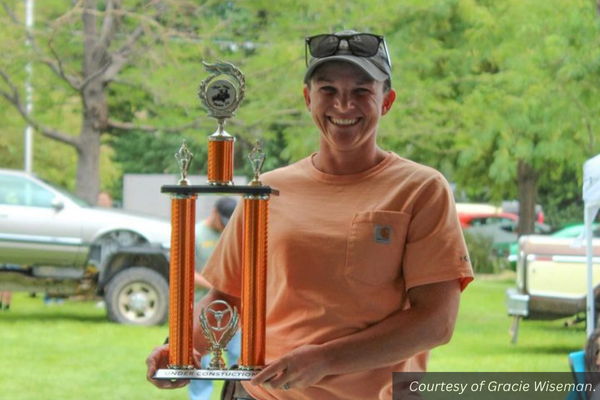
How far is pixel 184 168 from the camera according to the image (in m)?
1.08

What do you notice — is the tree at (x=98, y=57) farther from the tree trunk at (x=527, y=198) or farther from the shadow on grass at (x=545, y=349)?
the shadow on grass at (x=545, y=349)

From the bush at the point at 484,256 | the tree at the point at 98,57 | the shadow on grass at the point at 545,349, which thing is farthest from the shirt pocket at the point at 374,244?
the bush at the point at 484,256

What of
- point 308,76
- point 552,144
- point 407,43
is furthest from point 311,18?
point 308,76

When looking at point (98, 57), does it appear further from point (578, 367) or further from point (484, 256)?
point (578, 367)

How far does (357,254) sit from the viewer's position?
1.03 metres

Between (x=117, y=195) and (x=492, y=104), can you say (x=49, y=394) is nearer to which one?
(x=117, y=195)

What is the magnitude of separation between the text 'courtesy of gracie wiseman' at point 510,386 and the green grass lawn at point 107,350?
1.74ft

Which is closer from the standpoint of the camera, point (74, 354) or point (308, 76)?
point (308, 76)

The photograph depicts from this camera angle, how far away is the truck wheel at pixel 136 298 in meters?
4.86

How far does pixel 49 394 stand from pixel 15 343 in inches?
24.7

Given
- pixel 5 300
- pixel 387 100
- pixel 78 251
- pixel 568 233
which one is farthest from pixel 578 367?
pixel 5 300

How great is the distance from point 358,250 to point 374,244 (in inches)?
0.6

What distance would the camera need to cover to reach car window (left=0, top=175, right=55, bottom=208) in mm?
4898

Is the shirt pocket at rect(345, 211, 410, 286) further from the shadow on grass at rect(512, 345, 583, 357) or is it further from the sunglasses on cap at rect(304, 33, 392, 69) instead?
the shadow on grass at rect(512, 345, 583, 357)
